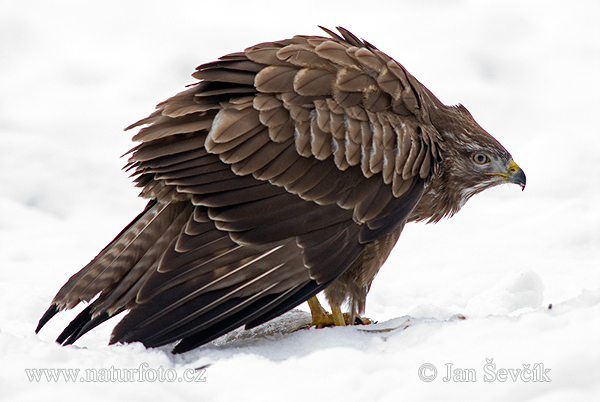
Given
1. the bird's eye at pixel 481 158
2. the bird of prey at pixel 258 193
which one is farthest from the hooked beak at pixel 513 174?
the bird of prey at pixel 258 193

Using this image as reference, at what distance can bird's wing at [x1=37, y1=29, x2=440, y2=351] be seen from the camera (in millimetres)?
3590

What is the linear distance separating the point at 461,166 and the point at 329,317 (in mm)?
1410

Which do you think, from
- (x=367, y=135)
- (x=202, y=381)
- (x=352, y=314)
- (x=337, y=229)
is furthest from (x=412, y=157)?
(x=202, y=381)

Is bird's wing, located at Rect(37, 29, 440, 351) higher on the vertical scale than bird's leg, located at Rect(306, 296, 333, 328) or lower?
higher

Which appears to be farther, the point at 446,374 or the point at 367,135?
the point at 367,135

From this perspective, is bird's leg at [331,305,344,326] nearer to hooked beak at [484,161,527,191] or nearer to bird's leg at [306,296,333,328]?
bird's leg at [306,296,333,328]

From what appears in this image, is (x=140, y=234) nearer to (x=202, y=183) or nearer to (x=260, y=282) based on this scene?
(x=202, y=183)

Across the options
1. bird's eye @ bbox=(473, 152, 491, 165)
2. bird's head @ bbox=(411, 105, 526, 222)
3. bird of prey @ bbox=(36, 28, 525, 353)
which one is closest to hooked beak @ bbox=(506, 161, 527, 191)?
bird's head @ bbox=(411, 105, 526, 222)

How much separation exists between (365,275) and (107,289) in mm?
1542

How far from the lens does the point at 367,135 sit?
3.91 meters

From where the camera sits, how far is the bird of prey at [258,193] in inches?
141

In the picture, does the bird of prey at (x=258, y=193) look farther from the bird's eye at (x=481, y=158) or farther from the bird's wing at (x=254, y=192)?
the bird's eye at (x=481, y=158)

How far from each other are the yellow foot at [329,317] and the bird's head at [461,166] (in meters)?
0.93

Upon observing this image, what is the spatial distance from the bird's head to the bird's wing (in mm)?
671
